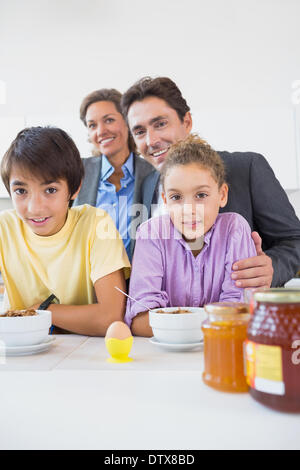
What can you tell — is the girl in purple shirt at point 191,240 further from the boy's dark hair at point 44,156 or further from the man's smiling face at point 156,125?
the man's smiling face at point 156,125

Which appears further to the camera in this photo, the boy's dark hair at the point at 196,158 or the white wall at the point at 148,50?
the white wall at the point at 148,50

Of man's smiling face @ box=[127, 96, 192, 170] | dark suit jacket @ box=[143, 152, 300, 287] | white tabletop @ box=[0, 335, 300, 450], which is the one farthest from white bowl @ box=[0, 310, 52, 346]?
man's smiling face @ box=[127, 96, 192, 170]

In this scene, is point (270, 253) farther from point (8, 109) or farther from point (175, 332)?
point (8, 109)

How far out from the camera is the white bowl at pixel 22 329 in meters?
0.87

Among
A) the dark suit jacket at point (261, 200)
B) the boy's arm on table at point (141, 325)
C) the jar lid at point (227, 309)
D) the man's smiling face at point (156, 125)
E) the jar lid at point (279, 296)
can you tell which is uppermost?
the man's smiling face at point (156, 125)

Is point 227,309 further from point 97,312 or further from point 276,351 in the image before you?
point 97,312

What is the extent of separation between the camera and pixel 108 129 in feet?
7.80

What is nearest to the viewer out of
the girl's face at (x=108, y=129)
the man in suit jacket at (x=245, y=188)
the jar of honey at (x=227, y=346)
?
the jar of honey at (x=227, y=346)

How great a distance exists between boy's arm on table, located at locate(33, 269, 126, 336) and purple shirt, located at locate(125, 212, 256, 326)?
102mm

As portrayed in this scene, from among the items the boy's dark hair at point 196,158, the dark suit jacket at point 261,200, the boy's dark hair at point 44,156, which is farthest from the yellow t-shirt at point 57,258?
the dark suit jacket at point 261,200

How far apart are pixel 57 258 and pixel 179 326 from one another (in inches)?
22.3

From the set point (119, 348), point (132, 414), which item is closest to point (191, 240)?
point (119, 348)

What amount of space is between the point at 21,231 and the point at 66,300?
265 mm

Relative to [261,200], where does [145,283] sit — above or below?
below
